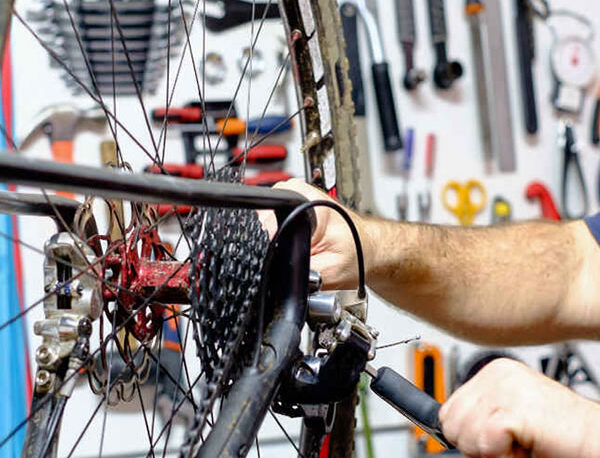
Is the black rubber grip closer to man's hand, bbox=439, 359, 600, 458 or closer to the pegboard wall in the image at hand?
the pegboard wall

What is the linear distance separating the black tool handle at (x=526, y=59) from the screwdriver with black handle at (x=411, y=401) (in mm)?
901

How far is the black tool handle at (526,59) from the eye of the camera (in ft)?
4.35

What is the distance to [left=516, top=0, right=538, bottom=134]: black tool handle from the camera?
1325mm

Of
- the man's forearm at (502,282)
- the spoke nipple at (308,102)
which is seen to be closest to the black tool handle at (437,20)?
the man's forearm at (502,282)

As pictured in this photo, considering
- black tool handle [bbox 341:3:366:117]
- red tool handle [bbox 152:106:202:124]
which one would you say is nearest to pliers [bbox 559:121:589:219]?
black tool handle [bbox 341:3:366:117]

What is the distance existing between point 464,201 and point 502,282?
0.42m

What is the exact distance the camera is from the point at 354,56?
3.98ft

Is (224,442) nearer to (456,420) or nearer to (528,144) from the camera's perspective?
(456,420)

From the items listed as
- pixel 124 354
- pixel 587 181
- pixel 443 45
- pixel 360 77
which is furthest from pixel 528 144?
pixel 124 354

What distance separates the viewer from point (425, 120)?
1.29m

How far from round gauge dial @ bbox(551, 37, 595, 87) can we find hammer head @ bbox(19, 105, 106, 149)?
2.45ft

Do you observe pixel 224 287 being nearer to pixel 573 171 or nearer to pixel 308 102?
pixel 308 102

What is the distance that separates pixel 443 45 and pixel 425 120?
120 mm

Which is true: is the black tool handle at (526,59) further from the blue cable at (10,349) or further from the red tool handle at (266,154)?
the blue cable at (10,349)
